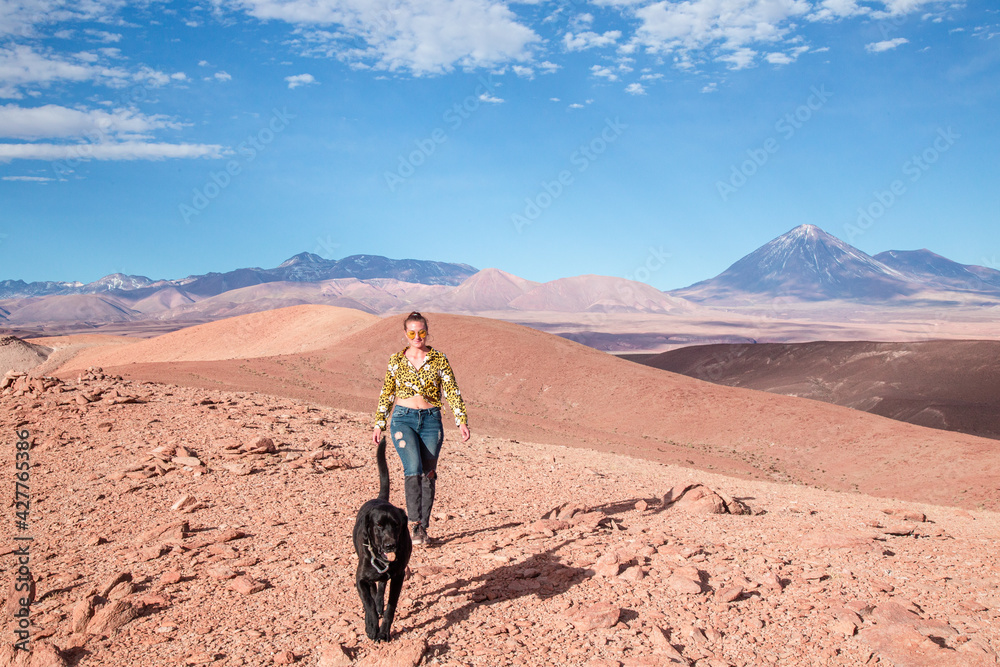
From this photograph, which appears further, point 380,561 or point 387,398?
point 387,398

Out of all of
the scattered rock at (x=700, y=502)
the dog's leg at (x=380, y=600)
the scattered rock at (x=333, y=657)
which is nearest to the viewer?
the scattered rock at (x=333, y=657)

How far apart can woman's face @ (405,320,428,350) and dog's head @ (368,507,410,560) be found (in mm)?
1818

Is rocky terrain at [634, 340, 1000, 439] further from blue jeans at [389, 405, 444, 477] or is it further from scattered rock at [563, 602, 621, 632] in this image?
scattered rock at [563, 602, 621, 632]

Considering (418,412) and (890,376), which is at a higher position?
(418,412)

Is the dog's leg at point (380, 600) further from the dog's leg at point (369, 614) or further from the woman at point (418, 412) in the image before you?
the woman at point (418, 412)

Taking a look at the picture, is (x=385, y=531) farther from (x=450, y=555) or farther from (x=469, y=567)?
(x=450, y=555)

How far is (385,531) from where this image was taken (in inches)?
151

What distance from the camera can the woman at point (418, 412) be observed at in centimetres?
547

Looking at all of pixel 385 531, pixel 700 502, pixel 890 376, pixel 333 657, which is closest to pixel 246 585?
pixel 333 657

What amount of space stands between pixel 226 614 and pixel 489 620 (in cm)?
170

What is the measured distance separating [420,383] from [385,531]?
180 cm

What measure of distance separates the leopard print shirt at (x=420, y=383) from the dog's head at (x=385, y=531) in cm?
160

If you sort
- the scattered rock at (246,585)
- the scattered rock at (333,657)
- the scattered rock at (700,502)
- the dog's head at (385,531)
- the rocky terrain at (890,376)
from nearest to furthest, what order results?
the scattered rock at (333,657) → the dog's head at (385,531) → the scattered rock at (246,585) → the scattered rock at (700,502) → the rocky terrain at (890,376)

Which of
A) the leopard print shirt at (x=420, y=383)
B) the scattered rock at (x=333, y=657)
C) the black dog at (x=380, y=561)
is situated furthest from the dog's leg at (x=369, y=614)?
the leopard print shirt at (x=420, y=383)
